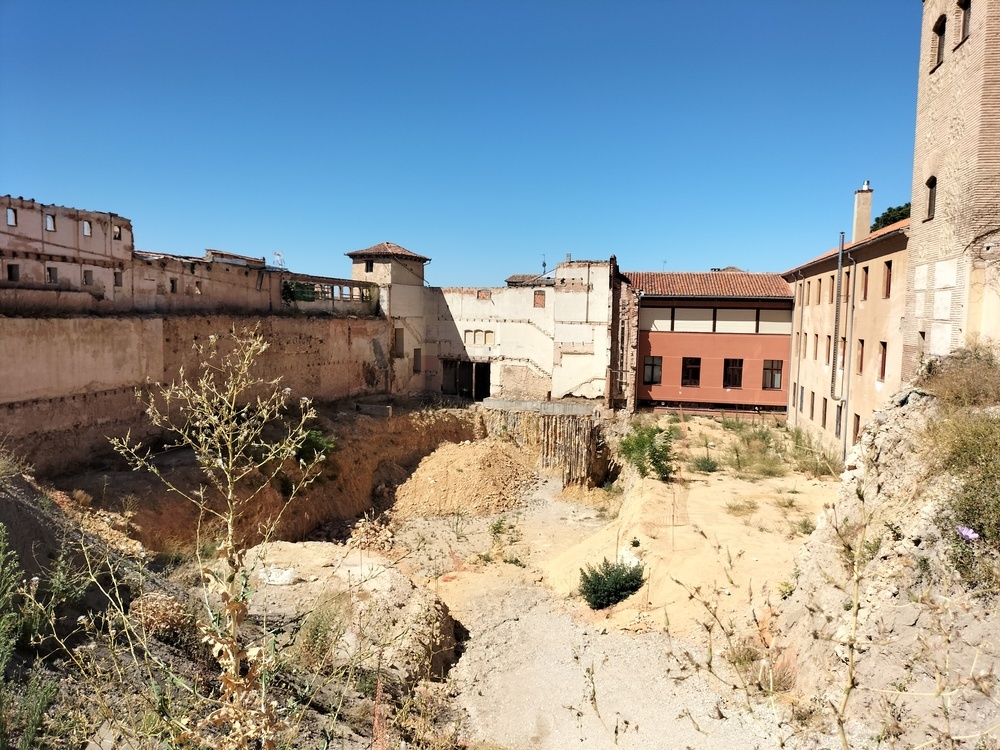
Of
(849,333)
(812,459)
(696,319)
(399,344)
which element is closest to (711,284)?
(696,319)

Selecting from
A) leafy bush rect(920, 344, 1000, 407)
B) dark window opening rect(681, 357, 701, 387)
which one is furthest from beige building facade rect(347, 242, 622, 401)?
leafy bush rect(920, 344, 1000, 407)

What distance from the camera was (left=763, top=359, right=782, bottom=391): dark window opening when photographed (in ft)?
94.3

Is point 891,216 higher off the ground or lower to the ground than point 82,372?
higher

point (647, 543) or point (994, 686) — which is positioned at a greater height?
point (994, 686)

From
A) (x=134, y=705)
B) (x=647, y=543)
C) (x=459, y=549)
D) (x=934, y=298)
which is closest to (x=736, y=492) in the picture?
(x=647, y=543)

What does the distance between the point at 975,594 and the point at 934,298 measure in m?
9.13

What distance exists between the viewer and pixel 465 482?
2334cm

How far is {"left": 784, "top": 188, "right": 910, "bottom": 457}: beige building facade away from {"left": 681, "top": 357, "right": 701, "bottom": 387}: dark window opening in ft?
13.0

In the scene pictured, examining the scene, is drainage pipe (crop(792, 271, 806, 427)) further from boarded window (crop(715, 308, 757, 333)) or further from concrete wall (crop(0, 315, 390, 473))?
concrete wall (crop(0, 315, 390, 473))

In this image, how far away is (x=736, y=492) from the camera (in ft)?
57.5

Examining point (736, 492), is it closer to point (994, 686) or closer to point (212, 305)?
point (994, 686)

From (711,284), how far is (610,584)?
20.0m

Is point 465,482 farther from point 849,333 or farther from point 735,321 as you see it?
point 735,321

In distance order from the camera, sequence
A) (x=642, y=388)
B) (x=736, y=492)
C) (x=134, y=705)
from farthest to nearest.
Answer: (x=642, y=388) < (x=736, y=492) < (x=134, y=705)
